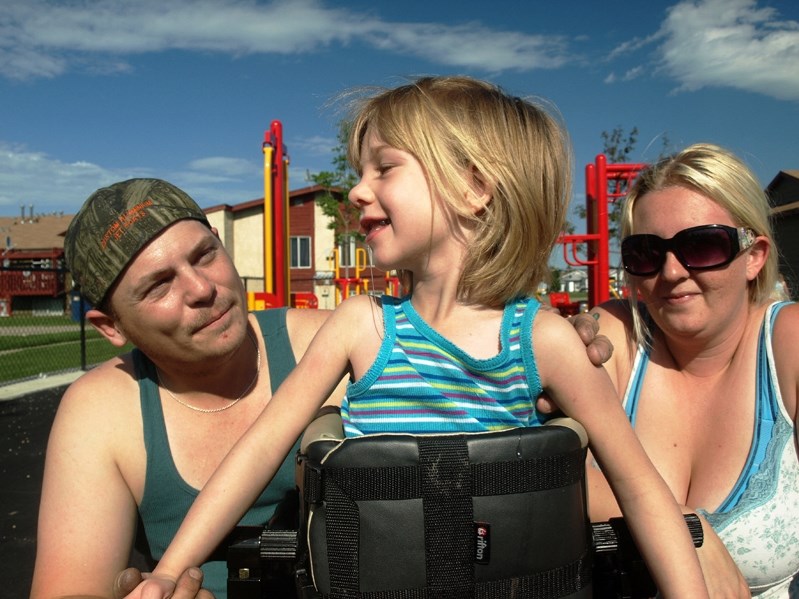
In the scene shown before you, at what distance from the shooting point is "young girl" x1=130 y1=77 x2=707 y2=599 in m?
1.24

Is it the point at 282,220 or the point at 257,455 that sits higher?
the point at 282,220

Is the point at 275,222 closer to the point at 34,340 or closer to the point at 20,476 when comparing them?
the point at 20,476

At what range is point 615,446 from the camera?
125 centimetres

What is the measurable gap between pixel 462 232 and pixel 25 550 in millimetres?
3427

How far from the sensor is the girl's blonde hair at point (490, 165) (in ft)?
4.32

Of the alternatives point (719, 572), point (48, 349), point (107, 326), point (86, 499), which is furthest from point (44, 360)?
point (719, 572)

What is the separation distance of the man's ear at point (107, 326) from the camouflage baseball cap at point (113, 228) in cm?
5

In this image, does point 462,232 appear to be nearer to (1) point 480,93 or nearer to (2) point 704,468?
(1) point 480,93

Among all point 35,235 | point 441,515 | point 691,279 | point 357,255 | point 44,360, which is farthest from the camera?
point 35,235

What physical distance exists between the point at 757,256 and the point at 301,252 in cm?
2846

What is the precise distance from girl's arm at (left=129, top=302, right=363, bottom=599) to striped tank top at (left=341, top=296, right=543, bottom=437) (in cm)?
8

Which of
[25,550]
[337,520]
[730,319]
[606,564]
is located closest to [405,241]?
[337,520]

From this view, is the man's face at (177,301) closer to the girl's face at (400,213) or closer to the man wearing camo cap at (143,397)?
the man wearing camo cap at (143,397)

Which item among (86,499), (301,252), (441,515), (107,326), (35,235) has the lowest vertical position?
(86,499)
